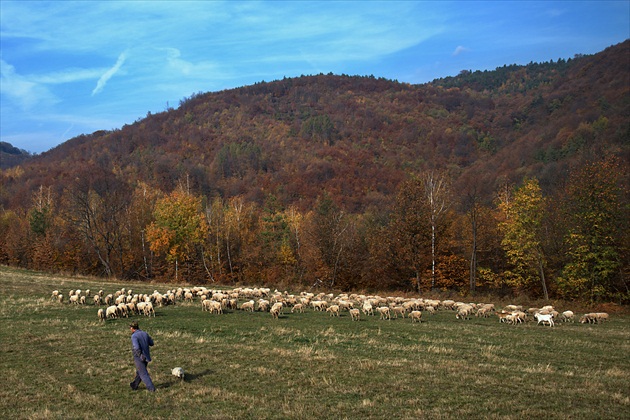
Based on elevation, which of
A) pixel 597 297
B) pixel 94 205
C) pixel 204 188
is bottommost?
pixel 597 297

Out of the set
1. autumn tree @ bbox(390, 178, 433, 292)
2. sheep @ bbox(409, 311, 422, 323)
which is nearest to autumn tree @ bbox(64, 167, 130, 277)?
autumn tree @ bbox(390, 178, 433, 292)

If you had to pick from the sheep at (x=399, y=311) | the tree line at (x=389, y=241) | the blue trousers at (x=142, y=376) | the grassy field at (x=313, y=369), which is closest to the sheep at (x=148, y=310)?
the grassy field at (x=313, y=369)

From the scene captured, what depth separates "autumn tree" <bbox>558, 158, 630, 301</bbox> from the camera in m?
38.6

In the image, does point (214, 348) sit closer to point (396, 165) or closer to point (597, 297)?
point (597, 297)

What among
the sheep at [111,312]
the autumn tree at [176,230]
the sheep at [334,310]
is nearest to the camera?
the sheep at [111,312]

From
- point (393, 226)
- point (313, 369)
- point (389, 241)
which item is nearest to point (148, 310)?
A: point (313, 369)

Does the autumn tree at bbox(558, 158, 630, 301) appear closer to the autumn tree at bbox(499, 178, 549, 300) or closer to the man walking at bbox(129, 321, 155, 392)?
the autumn tree at bbox(499, 178, 549, 300)

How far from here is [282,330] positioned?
74.4 feet

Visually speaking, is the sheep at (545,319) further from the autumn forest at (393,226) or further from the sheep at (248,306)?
the sheep at (248,306)

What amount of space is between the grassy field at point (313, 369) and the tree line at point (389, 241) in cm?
1682

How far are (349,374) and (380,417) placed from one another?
153 inches

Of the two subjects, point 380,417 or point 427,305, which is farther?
point 427,305

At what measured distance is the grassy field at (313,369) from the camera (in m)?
12.2

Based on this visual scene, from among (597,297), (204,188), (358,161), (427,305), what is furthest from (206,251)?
(358,161)
